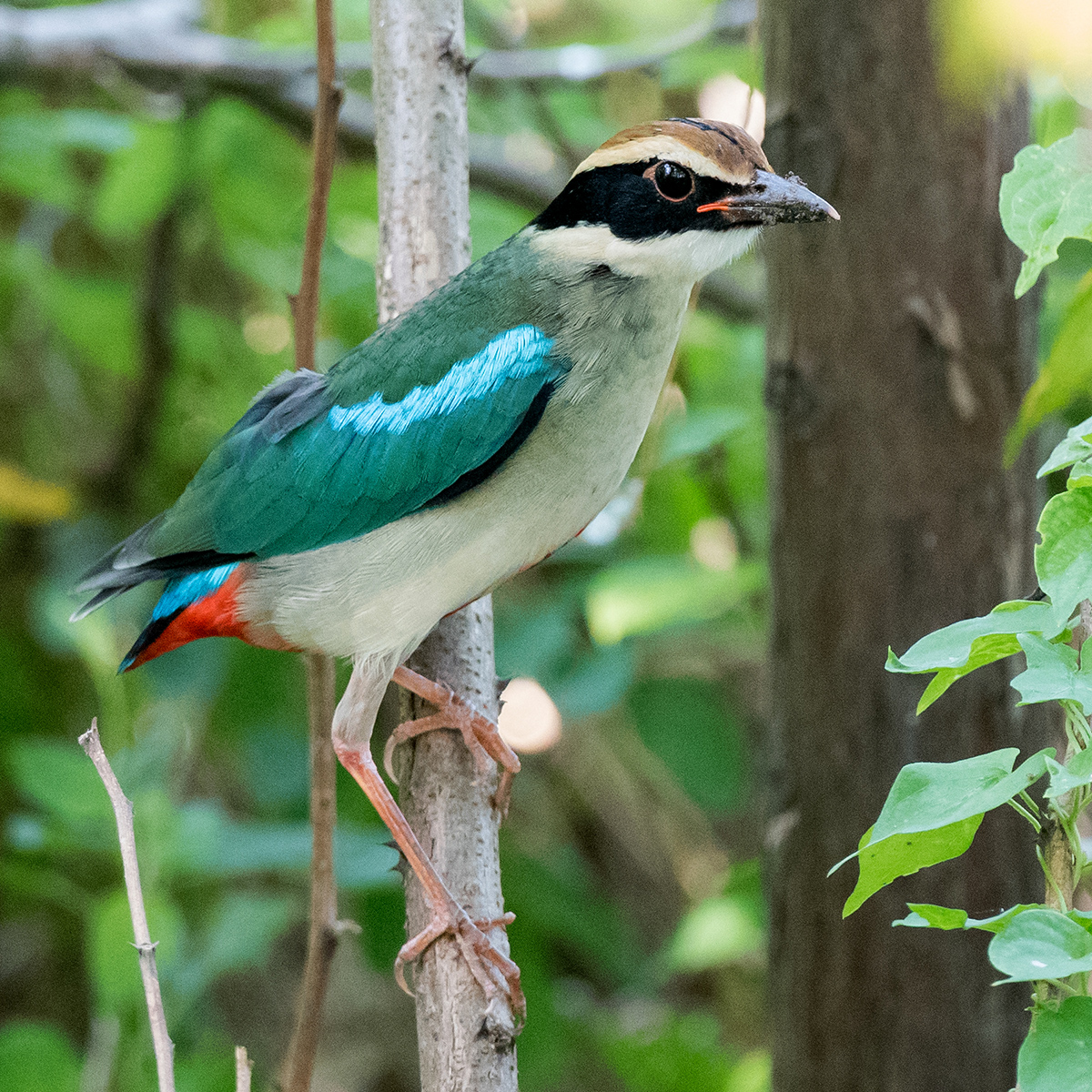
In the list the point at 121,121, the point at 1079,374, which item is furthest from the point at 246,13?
the point at 1079,374

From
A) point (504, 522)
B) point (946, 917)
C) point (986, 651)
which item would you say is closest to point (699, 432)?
point (504, 522)

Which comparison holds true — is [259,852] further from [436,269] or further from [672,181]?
[672,181]

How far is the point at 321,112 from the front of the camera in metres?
2.14

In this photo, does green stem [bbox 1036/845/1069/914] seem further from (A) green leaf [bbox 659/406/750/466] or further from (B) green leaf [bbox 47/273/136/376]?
(B) green leaf [bbox 47/273/136/376]

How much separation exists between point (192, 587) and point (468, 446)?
673 mm

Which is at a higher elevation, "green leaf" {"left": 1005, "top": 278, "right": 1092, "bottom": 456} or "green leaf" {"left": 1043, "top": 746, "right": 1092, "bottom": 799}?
"green leaf" {"left": 1005, "top": 278, "right": 1092, "bottom": 456}

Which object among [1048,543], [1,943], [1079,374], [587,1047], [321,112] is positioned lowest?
[587,1047]

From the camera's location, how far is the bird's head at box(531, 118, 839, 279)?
6.99 ft

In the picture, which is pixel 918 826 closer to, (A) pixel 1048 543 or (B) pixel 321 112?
(A) pixel 1048 543

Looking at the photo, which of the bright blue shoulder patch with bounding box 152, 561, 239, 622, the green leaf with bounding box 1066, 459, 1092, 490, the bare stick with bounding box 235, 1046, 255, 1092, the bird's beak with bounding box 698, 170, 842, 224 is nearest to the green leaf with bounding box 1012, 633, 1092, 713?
the green leaf with bounding box 1066, 459, 1092, 490

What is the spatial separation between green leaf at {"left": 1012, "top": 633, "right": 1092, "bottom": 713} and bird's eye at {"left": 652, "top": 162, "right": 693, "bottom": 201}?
4.14ft

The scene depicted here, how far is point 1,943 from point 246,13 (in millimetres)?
4109

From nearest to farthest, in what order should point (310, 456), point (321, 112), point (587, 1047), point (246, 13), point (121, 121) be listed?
point (321, 112), point (310, 456), point (121, 121), point (587, 1047), point (246, 13)

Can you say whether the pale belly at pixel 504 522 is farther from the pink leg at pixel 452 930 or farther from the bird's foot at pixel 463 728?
the pink leg at pixel 452 930
